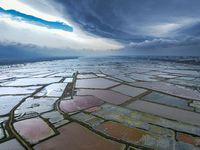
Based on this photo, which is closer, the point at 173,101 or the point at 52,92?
the point at 173,101


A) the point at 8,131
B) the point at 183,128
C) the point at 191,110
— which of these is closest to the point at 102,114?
the point at 183,128

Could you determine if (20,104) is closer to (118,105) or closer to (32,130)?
(32,130)

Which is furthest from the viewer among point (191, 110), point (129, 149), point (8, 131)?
point (191, 110)

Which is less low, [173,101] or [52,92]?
[173,101]

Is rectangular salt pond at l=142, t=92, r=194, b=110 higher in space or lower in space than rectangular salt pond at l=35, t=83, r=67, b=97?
higher

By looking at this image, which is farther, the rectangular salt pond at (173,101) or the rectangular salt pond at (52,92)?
the rectangular salt pond at (52,92)

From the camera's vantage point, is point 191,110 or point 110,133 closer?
point 110,133

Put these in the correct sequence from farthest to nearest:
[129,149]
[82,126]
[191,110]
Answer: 1. [191,110]
2. [82,126]
3. [129,149]

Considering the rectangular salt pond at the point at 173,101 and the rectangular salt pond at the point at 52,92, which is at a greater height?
the rectangular salt pond at the point at 173,101

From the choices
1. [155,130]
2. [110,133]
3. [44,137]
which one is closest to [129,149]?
[110,133]

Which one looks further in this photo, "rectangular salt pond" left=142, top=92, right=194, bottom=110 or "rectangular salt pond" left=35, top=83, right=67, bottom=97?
"rectangular salt pond" left=35, top=83, right=67, bottom=97
